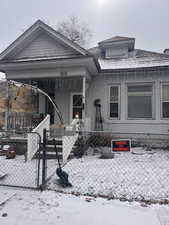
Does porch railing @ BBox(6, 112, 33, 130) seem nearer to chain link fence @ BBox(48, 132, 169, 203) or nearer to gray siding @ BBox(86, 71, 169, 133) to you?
gray siding @ BBox(86, 71, 169, 133)

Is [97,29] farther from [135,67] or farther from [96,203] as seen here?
[96,203]

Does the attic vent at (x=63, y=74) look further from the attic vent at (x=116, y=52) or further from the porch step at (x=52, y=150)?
the attic vent at (x=116, y=52)

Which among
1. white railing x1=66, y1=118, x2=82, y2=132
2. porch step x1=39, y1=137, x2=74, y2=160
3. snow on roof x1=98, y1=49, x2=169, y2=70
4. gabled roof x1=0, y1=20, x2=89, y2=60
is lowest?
porch step x1=39, y1=137, x2=74, y2=160

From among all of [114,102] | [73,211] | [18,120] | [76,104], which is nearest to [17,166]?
[73,211]

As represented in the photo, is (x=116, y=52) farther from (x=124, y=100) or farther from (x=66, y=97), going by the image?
(x=66, y=97)

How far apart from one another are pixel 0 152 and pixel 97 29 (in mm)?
Result: 21634

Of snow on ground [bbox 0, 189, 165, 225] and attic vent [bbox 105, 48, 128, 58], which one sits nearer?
snow on ground [bbox 0, 189, 165, 225]

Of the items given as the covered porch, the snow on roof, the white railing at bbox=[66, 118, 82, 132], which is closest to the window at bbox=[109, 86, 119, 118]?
the snow on roof

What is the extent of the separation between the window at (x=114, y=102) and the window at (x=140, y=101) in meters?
0.61

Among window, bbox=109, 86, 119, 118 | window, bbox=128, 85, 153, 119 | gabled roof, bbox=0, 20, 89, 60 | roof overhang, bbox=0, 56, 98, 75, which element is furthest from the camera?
window, bbox=109, 86, 119, 118

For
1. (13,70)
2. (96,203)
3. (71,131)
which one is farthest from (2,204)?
(13,70)

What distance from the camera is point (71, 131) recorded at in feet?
20.6

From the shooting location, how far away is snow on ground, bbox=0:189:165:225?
2566mm

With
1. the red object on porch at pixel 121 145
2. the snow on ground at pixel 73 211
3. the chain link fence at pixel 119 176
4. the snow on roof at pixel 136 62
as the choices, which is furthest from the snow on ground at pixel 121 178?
the snow on roof at pixel 136 62
